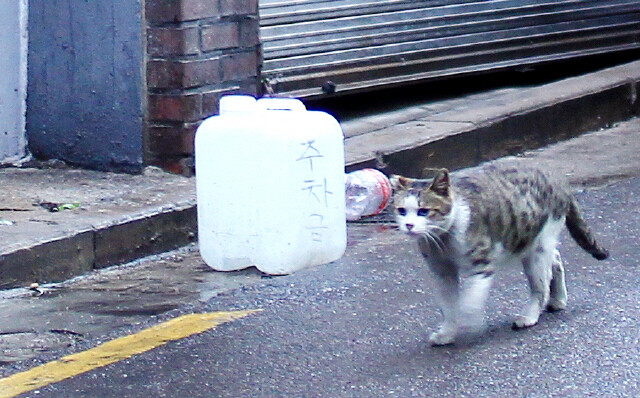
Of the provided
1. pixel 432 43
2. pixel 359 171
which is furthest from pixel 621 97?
pixel 359 171

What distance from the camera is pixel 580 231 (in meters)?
4.73

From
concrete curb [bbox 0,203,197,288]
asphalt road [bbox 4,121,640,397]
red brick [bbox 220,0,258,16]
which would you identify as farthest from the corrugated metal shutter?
asphalt road [bbox 4,121,640,397]

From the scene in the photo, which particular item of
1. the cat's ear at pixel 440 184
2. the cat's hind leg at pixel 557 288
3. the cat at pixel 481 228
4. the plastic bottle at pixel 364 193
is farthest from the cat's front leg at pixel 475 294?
the plastic bottle at pixel 364 193

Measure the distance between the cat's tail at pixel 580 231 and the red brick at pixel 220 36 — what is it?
2.32 meters

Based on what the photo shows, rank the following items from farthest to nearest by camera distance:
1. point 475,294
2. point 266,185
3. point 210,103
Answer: point 210,103 → point 266,185 → point 475,294

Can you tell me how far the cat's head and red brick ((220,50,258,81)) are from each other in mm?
2552

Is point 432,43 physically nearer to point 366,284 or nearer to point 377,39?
point 377,39

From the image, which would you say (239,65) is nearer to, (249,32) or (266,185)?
(249,32)

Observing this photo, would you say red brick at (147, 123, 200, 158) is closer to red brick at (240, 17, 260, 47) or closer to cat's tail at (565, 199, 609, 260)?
red brick at (240, 17, 260, 47)

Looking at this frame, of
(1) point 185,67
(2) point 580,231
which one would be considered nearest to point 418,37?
(1) point 185,67

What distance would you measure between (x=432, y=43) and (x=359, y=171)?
97.3 inches

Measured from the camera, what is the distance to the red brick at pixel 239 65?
652 cm

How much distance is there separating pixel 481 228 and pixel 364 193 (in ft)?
7.05

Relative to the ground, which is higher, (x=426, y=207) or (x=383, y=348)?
(x=426, y=207)
